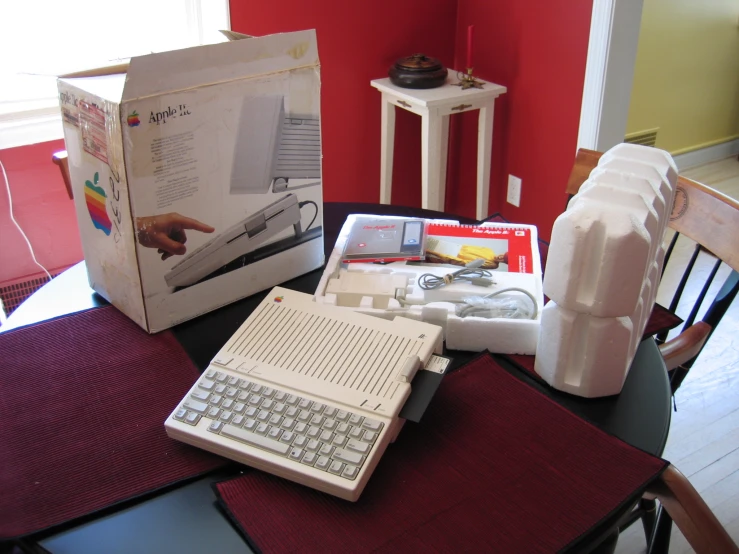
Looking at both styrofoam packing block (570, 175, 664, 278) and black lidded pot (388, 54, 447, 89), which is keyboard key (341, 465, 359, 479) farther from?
black lidded pot (388, 54, 447, 89)

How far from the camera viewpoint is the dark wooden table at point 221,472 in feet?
2.43

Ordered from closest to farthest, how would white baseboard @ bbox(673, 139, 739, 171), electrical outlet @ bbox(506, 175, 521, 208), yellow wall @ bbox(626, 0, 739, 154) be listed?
1. electrical outlet @ bbox(506, 175, 521, 208)
2. yellow wall @ bbox(626, 0, 739, 154)
3. white baseboard @ bbox(673, 139, 739, 171)

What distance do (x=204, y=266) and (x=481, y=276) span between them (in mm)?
429

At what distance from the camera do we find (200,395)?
2.88 ft

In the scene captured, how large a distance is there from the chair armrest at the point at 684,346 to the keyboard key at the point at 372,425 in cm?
57

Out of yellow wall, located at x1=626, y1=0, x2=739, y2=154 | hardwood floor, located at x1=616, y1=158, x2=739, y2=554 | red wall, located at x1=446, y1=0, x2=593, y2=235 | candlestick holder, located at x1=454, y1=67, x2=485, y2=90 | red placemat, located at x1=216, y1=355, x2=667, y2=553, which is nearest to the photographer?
red placemat, located at x1=216, y1=355, x2=667, y2=553

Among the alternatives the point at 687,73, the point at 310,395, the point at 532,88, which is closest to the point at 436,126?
the point at 532,88

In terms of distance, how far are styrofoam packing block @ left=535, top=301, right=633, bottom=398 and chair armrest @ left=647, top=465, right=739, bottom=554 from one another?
5.7 inches

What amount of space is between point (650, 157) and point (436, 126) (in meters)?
1.28

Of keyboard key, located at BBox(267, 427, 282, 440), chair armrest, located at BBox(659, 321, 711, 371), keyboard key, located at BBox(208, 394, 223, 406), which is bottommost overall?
chair armrest, located at BBox(659, 321, 711, 371)

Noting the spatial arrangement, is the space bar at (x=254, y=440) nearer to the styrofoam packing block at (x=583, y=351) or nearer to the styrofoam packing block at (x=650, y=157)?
the styrofoam packing block at (x=583, y=351)

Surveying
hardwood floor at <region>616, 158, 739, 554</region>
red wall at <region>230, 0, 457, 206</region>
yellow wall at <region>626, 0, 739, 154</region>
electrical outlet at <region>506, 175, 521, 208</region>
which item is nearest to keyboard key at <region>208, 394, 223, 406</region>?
hardwood floor at <region>616, 158, 739, 554</region>

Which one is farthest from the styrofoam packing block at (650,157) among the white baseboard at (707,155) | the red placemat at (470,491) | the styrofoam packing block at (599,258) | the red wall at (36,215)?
the white baseboard at (707,155)

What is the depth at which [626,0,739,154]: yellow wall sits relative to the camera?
330 cm
